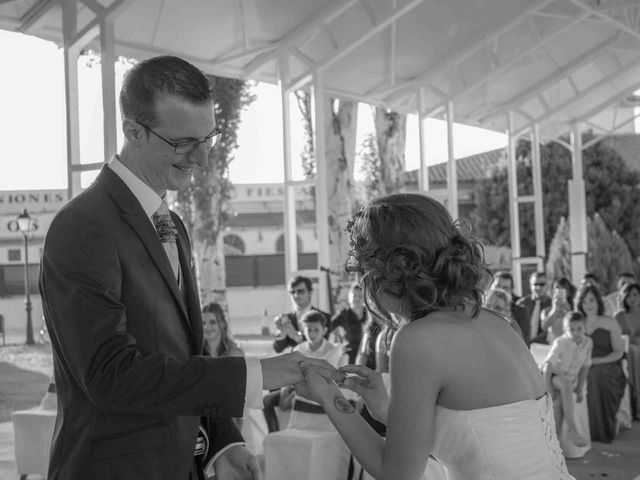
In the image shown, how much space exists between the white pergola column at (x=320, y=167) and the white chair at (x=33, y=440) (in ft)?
14.7

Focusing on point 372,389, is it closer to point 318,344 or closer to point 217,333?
point 217,333

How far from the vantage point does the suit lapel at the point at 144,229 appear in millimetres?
2010

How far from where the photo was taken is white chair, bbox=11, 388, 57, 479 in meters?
7.30

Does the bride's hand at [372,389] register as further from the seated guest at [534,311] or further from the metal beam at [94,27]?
the seated guest at [534,311]

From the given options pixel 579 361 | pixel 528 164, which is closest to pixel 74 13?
pixel 579 361

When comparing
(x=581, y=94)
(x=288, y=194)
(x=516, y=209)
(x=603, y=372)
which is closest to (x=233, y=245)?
(x=516, y=209)

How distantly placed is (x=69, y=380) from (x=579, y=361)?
7530 mm

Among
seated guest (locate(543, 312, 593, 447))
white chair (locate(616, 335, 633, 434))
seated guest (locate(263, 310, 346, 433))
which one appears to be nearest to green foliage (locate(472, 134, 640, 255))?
white chair (locate(616, 335, 633, 434))

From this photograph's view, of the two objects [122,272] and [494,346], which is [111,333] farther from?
[494,346]

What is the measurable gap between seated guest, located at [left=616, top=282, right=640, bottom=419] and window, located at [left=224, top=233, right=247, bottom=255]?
83.3 feet

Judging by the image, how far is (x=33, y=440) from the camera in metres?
7.34

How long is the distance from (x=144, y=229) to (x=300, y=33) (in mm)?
8659

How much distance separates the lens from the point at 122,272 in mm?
1945

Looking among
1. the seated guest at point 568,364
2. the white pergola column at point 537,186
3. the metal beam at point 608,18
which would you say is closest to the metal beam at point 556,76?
the metal beam at point 608,18
